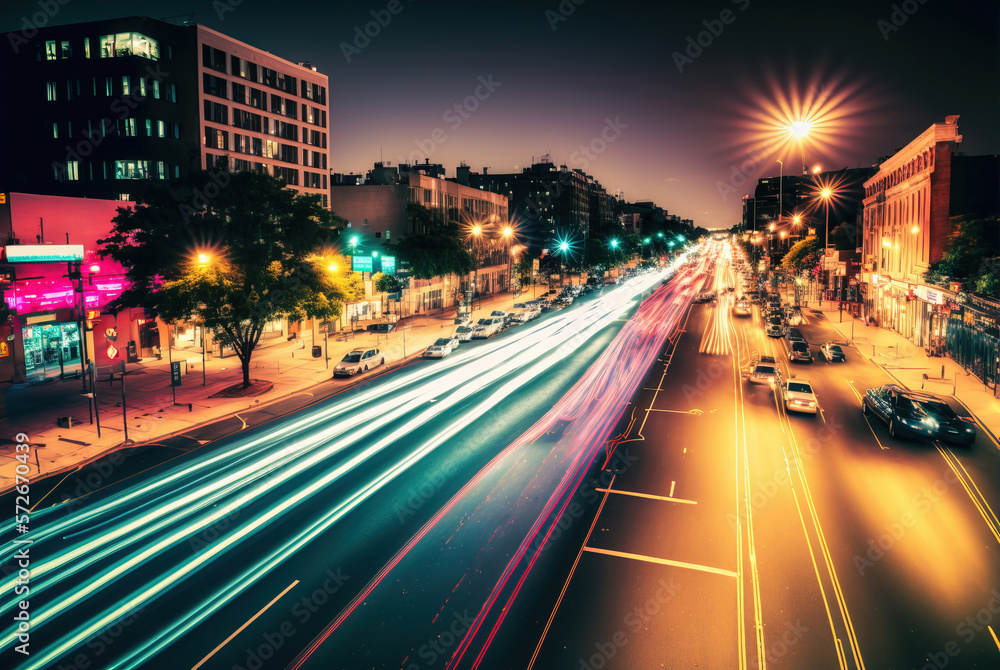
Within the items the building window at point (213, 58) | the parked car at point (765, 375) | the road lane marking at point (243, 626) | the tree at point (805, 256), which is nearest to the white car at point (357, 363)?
the road lane marking at point (243, 626)

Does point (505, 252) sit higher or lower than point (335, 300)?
higher

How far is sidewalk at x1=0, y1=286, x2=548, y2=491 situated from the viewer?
19922 millimetres

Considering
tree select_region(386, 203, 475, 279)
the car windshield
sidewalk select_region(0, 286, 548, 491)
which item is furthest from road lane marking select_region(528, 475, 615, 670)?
tree select_region(386, 203, 475, 279)

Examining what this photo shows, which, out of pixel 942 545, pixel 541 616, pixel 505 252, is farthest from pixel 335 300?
pixel 505 252

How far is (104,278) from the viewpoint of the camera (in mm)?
31000

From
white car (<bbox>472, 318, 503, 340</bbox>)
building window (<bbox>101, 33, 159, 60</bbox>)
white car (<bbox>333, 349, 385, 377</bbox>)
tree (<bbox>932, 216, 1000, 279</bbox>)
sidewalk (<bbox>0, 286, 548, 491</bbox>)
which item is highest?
building window (<bbox>101, 33, 159, 60</bbox>)

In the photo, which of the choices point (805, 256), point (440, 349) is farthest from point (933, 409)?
point (805, 256)

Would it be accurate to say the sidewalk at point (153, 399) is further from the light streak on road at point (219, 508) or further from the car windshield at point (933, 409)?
the car windshield at point (933, 409)

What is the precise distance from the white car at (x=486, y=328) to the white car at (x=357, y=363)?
1116 centimetres

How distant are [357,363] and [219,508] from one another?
57.5 feet

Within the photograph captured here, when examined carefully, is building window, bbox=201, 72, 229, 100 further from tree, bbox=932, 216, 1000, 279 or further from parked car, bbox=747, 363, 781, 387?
tree, bbox=932, 216, 1000, 279

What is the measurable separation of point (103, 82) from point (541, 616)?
60.1m

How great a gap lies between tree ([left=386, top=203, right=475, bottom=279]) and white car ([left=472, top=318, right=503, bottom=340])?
11081mm

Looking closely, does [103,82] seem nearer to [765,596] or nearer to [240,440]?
[240,440]
